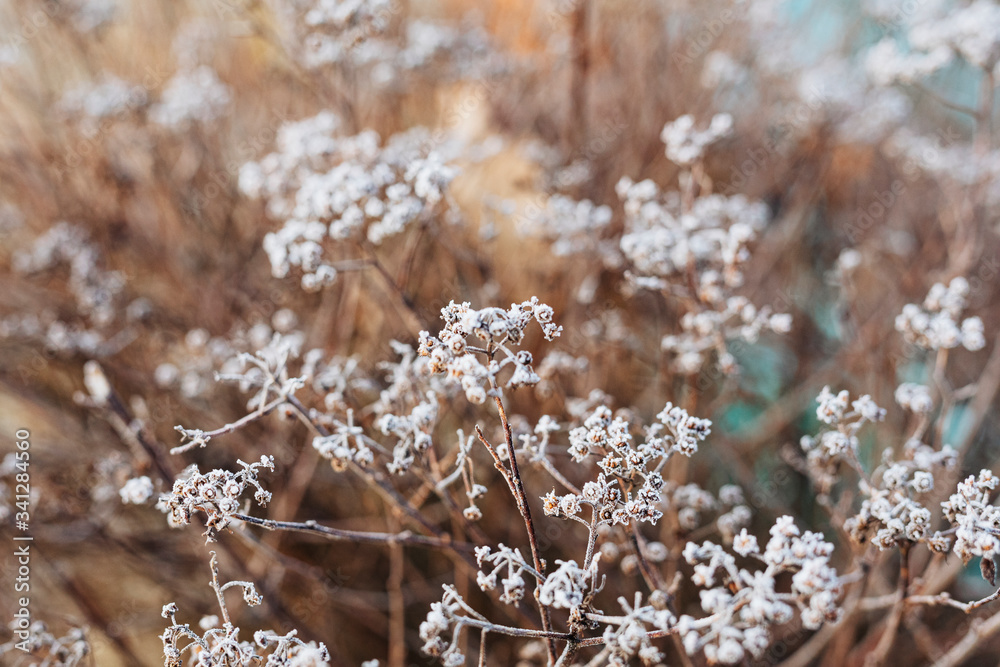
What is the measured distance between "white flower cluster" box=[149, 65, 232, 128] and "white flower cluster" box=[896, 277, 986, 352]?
3.02 m

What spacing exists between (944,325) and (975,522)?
70 centimetres

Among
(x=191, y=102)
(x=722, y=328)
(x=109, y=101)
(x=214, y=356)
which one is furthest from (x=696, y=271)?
(x=109, y=101)

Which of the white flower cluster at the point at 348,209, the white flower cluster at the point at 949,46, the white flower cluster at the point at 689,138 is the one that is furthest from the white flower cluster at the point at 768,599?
the white flower cluster at the point at 949,46

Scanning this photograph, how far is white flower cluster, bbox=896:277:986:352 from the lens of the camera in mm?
1657

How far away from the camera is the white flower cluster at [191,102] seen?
3.04 meters

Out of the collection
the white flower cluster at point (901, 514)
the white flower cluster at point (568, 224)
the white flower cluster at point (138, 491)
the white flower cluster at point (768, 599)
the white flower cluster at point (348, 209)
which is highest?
the white flower cluster at point (568, 224)

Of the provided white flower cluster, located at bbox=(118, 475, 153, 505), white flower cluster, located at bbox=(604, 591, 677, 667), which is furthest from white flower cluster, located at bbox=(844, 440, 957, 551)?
white flower cluster, located at bbox=(118, 475, 153, 505)

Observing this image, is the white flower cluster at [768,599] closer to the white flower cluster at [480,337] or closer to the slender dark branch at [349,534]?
the white flower cluster at [480,337]

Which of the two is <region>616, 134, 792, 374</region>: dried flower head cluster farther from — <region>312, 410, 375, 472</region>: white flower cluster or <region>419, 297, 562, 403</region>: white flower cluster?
<region>312, 410, 375, 472</region>: white flower cluster

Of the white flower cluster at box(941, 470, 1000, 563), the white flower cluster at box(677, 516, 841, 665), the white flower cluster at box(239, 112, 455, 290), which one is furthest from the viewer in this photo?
the white flower cluster at box(239, 112, 455, 290)

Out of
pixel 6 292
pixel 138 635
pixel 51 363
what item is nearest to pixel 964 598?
pixel 138 635

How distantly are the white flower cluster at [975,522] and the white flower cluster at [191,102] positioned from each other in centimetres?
324

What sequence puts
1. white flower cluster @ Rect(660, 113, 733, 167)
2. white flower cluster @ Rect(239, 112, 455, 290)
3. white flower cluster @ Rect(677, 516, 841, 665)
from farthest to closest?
1. white flower cluster @ Rect(660, 113, 733, 167)
2. white flower cluster @ Rect(239, 112, 455, 290)
3. white flower cluster @ Rect(677, 516, 841, 665)

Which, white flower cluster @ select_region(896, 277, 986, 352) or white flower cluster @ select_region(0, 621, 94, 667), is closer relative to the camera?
white flower cluster @ select_region(0, 621, 94, 667)
